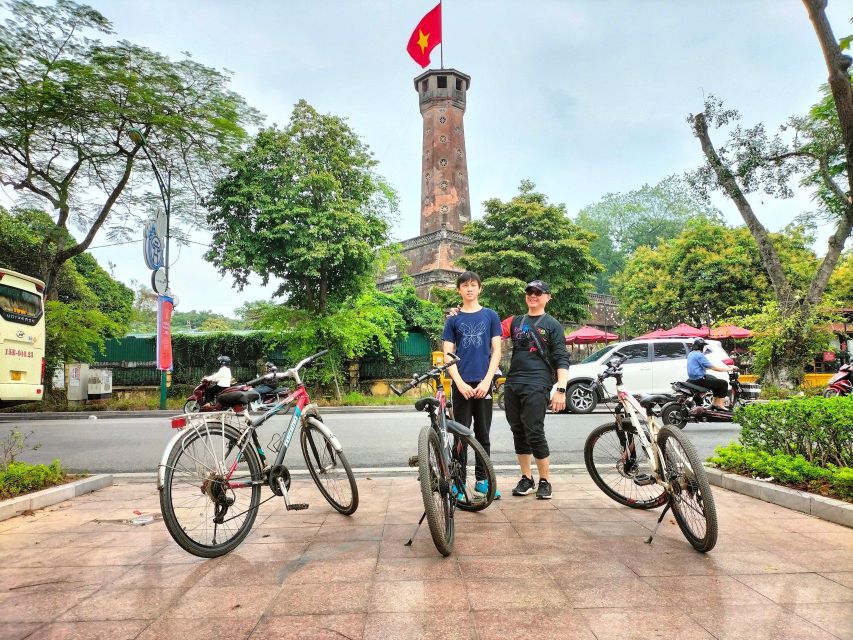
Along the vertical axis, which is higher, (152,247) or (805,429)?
(152,247)

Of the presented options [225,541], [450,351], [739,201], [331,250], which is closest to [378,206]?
[331,250]

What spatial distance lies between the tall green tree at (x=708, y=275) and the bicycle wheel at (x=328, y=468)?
83.8 ft

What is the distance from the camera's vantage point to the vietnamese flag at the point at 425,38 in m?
32.8

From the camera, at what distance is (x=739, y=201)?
17.5 m

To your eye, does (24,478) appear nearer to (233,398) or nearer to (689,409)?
(233,398)

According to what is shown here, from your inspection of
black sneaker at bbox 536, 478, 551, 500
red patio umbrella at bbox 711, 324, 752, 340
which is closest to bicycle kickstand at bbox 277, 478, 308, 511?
black sneaker at bbox 536, 478, 551, 500

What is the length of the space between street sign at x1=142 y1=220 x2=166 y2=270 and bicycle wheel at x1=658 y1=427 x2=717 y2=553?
625 inches

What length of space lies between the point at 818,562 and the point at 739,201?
1721 cm

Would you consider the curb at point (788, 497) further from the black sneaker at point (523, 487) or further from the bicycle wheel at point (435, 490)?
the bicycle wheel at point (435, 490)

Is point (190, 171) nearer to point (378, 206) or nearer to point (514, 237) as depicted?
point (378, 206)

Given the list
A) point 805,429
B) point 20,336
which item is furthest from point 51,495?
point 20,336

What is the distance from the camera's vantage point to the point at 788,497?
4.27m

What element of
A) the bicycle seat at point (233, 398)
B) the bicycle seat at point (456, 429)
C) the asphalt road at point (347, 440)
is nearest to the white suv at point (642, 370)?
the asphalt road at point (347, 440)

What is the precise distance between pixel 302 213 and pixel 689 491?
1530 cm
